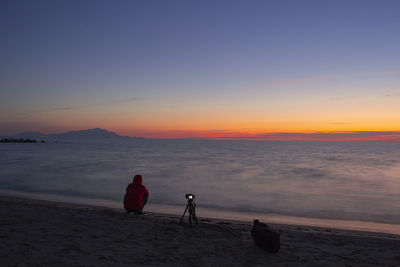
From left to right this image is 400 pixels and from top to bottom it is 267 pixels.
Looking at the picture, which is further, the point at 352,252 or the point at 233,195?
the point at 233,195

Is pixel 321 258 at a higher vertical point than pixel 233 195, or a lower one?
higher

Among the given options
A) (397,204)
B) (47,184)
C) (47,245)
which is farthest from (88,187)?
(397,204)

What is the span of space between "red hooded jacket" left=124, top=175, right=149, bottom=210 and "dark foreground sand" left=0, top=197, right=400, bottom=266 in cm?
72

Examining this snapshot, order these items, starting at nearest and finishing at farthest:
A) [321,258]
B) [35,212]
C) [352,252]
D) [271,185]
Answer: [321,258]
[352,252]
[35,212]
[271,185]

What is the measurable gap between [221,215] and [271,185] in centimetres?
1119

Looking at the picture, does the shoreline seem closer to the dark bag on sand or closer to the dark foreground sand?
the dark foreground sand

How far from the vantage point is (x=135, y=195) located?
30.0ft

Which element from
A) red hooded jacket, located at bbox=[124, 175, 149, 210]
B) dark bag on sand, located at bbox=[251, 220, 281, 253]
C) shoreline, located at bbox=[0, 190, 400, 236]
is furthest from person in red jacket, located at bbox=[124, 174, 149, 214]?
dark bag on sand, located at bbox=[251, 220, 281, 253]

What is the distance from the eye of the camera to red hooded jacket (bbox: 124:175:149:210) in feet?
29.7

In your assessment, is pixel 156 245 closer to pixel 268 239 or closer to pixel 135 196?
pixel 268 239

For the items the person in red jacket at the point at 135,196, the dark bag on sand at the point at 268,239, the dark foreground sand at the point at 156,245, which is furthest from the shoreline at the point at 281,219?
the dark bag on sand at the point at 268,239

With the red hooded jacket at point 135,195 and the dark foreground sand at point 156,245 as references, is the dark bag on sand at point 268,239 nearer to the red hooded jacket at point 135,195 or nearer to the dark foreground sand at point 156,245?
the dark foreground sand at point 156,245

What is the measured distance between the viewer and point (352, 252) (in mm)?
6492

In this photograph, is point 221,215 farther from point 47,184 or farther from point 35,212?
point 47,184
